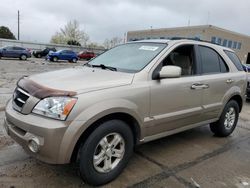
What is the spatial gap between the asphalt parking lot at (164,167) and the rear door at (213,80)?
670 mm

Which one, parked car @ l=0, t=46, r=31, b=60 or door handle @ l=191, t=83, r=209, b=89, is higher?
door handle @ l=191, t=83, r=209, b=89

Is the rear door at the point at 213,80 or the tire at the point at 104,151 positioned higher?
the rear door at the point at 213,80

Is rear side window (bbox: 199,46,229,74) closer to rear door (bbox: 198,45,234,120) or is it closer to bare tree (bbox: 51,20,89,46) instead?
rear door (bbox: 198,45,234,120)

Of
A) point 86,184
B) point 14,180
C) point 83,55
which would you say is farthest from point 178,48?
point 83,55

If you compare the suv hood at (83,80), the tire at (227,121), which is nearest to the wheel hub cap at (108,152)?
the suv hood at (83,80)

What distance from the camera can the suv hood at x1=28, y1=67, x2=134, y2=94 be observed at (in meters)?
2.95

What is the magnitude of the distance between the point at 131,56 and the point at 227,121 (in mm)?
2587

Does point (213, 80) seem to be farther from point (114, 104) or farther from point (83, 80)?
point (83, 80)

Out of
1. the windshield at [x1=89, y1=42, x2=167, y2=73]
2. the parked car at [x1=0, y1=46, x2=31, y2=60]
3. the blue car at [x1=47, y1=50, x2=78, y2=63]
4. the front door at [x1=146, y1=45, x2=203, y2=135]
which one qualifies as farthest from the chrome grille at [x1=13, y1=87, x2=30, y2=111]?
the blue car at [x1=47, y1=50, x2=78, y2=63]

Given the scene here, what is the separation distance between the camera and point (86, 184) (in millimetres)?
3164

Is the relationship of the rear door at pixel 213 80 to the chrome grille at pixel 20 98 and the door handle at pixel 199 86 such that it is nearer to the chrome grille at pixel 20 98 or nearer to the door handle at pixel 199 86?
the door handle at pixel 199 86

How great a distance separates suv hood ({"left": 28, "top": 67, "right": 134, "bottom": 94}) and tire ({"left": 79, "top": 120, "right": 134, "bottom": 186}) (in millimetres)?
456

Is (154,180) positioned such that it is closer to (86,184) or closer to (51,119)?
(86,184)

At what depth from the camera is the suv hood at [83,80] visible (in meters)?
2.95
